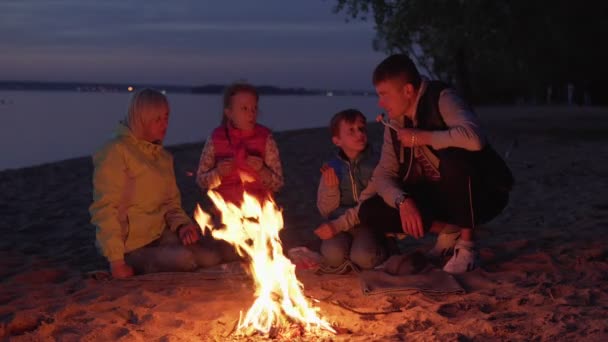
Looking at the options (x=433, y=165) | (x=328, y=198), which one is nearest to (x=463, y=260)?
(x=433, y=165)

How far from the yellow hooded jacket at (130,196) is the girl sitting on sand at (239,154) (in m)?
0.40

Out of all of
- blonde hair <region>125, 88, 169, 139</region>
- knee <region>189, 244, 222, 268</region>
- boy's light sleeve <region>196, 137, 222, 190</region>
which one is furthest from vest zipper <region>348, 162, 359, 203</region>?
blonde hair <region>125, 88, 169, 139</region>

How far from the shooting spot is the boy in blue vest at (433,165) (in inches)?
185

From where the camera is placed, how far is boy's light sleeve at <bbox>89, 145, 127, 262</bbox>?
192 inches

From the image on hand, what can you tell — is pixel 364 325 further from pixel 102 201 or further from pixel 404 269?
pixel 102 201

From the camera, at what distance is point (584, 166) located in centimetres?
1034

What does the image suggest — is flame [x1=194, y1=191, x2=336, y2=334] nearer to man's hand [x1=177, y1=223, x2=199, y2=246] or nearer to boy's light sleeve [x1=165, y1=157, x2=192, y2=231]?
man's hand [x1=177, y1=223, x2=199, y2=246]

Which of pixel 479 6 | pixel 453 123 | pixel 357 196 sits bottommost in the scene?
pixel 357 196

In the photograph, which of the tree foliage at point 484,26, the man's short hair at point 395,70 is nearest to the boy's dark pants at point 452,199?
the man's short hair at point 395,70

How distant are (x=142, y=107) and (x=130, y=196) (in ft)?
2.24

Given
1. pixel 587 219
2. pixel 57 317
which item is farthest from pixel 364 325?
pixel 587 219

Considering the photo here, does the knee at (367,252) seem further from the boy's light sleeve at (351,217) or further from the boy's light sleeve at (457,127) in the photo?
the boy's light sleeve at (457,127)

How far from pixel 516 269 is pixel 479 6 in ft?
41.2

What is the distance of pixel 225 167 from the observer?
5.54 meters
